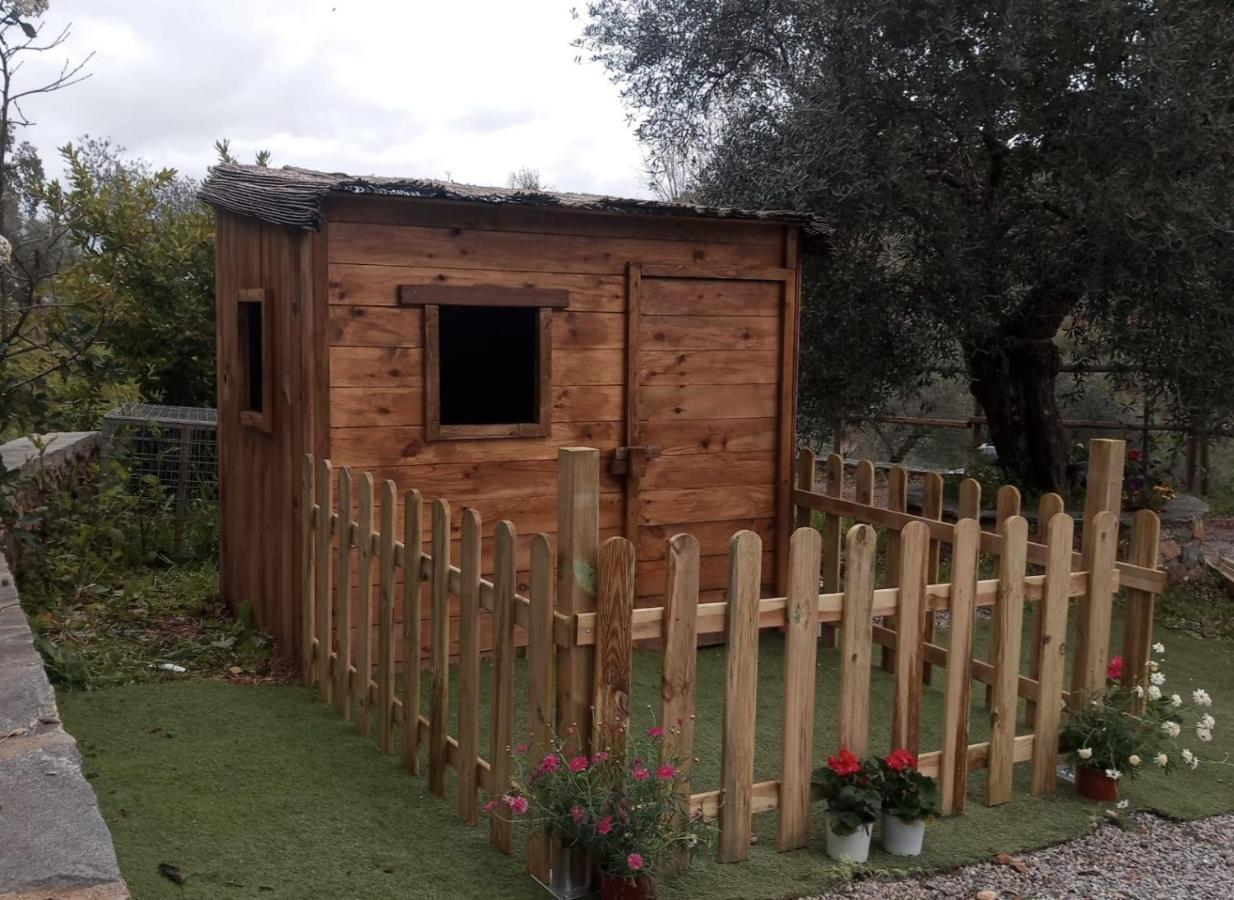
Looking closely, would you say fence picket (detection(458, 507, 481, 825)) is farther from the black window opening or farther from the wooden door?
the black window opening

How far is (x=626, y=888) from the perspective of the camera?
3.43 m

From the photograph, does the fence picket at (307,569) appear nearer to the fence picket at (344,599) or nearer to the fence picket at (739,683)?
the fence picket at (344,599)

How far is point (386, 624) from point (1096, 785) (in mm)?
3025

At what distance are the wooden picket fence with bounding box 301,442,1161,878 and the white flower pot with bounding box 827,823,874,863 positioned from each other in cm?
13

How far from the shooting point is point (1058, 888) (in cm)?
384

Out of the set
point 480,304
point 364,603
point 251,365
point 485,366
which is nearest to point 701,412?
point 480,304

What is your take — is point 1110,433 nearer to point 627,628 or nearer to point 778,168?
point 778,168

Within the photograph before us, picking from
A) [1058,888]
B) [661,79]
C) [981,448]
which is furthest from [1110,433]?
[1058,888]

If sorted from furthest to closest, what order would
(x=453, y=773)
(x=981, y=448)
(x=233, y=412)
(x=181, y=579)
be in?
(x=981, y=448) → (x=181, y=579) → (x=233, y=412) → (x=453, y=773)

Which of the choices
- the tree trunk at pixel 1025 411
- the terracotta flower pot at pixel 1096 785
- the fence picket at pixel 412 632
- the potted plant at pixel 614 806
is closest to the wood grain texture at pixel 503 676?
the potted plant at pixel 614 806

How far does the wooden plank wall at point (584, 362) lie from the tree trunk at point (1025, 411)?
3472 mm

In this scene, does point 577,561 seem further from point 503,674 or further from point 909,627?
point 909,627

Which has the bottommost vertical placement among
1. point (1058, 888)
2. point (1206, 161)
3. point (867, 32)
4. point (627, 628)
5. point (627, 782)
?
point (1058, 888)

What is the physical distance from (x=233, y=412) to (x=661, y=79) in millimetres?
5051
